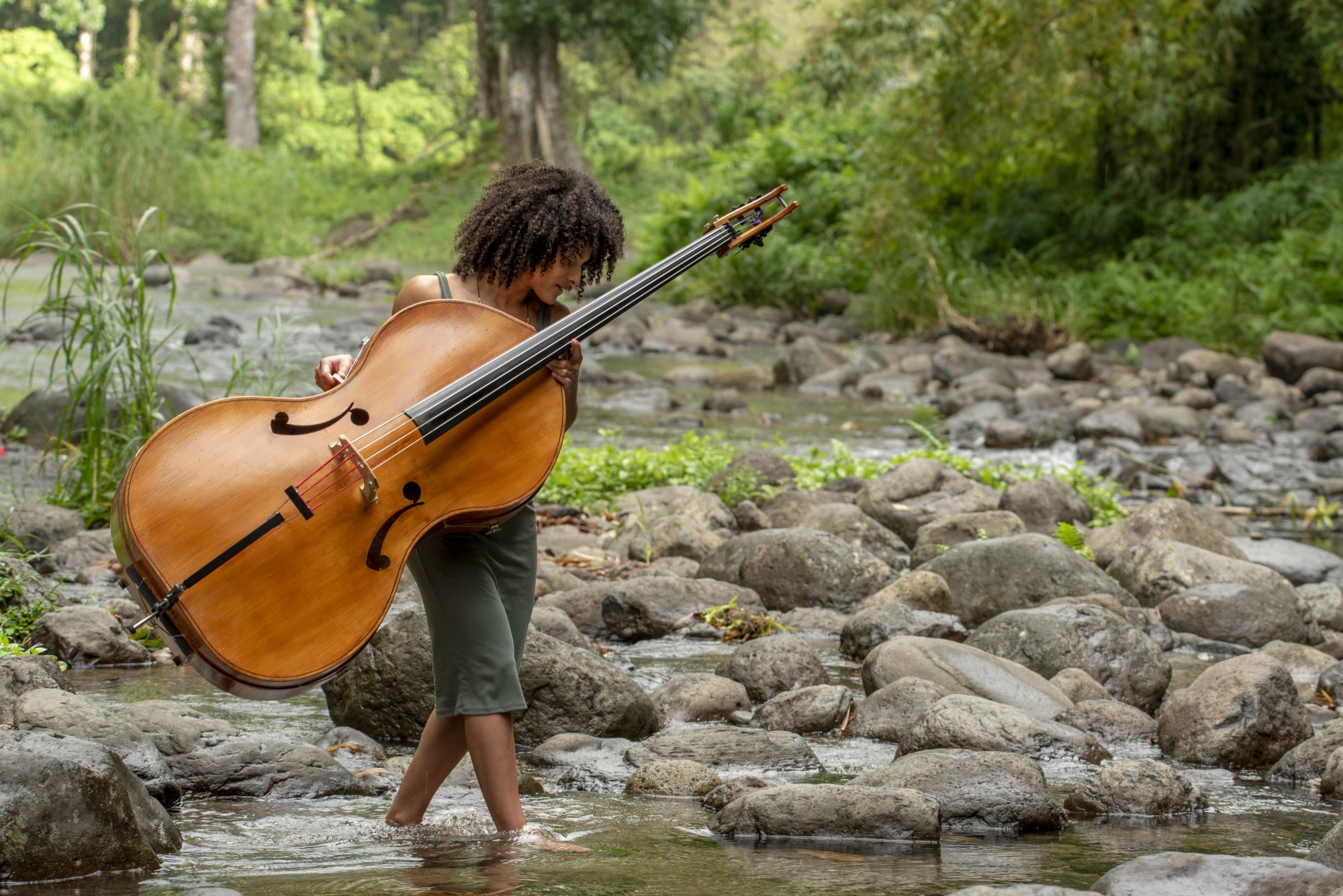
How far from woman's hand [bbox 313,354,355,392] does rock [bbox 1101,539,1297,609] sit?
15.1 feet

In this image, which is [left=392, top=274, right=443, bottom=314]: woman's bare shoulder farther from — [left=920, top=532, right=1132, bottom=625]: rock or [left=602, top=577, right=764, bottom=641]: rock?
[left=920, top=532, right=1132, bottom=625]: rock

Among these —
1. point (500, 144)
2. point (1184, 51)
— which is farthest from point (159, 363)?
point (500, 144)

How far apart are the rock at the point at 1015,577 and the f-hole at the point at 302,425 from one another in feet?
12.9

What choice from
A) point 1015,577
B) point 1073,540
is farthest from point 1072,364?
point 1015,577

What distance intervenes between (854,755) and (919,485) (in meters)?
4.44

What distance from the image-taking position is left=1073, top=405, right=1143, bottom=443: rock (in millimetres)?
11672

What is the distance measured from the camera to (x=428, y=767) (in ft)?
10.9

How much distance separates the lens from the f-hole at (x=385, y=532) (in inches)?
108

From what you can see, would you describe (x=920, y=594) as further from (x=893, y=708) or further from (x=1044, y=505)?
(x=1044, y=505)

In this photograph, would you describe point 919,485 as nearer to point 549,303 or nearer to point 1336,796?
point 1336,796

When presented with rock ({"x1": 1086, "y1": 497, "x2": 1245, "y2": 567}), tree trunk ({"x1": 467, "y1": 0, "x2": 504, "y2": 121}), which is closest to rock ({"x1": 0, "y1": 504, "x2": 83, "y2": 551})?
rock ({"x1": 1086, "y1": 497, "x2": 1245, "y2": 567})

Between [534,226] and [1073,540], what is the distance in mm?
4864

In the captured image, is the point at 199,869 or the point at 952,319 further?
the point at 952,319

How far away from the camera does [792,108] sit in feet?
87.4
